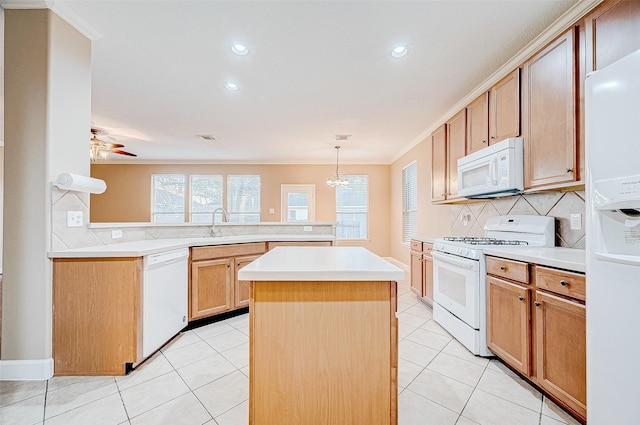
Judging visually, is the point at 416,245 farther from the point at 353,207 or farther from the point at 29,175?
the point at 29,175

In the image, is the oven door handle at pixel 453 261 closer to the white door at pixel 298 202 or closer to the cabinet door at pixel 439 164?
the cabinet door at pixel 439 164

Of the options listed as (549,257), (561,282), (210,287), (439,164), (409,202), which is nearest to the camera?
(561,282)

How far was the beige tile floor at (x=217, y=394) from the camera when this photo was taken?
1452 mm

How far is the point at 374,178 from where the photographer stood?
6602 millimetres

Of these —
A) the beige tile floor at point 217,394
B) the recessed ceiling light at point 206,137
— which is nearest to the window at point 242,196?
the recessed ceiling light at point 206,137

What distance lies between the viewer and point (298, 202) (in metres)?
6.64

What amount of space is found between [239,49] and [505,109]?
7.79 ft

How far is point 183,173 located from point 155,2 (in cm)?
549

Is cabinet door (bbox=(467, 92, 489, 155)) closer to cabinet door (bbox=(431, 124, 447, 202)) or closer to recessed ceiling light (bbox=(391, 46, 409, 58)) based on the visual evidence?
cabinet door (bbox=(431, 124, 447, 202))

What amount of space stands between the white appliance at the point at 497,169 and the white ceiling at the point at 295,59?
2.58 feet

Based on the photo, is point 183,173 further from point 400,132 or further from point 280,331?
point 280,331

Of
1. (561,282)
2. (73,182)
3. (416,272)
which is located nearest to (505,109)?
(561,282)

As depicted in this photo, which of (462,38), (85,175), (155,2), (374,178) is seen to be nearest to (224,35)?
(155,2)

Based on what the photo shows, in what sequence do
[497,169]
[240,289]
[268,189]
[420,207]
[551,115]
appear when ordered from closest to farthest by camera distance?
[551,115] → [497,169] → [240,289] → [420,207] → [268,189]
